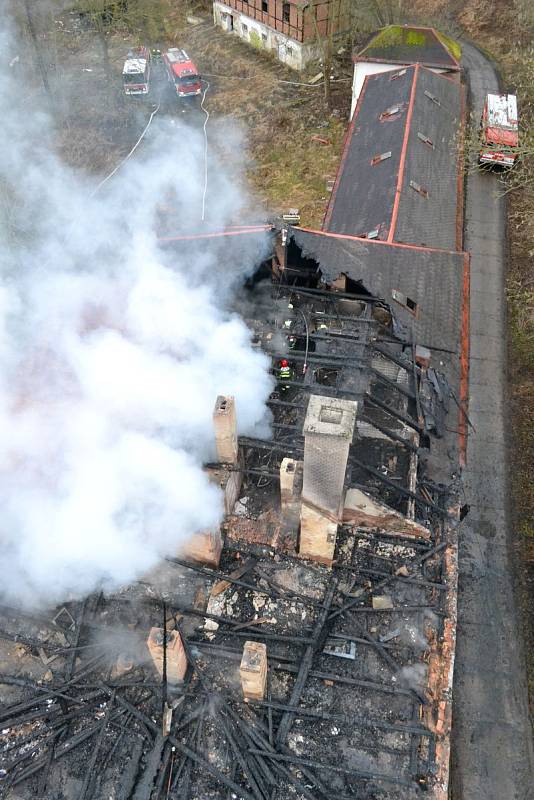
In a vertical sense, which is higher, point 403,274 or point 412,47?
point 412,47

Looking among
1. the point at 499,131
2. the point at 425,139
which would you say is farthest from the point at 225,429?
the point at 499,131

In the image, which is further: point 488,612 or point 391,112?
point 391,112

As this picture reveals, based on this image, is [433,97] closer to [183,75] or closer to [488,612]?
[183,75]

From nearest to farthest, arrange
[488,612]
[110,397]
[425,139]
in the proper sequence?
[110,397]
[488,612]
[425,139]

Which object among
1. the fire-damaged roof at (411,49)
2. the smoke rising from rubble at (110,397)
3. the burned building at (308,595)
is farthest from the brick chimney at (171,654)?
the fire-damaged roof at (411,49)

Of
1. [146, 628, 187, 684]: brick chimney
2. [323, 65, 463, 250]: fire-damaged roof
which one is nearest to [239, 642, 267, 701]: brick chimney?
[146, 628, 187, 684]: brick chimney

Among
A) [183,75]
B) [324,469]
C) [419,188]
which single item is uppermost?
[183,75]

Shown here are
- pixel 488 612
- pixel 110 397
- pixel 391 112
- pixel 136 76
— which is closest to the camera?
pixel 110 397
